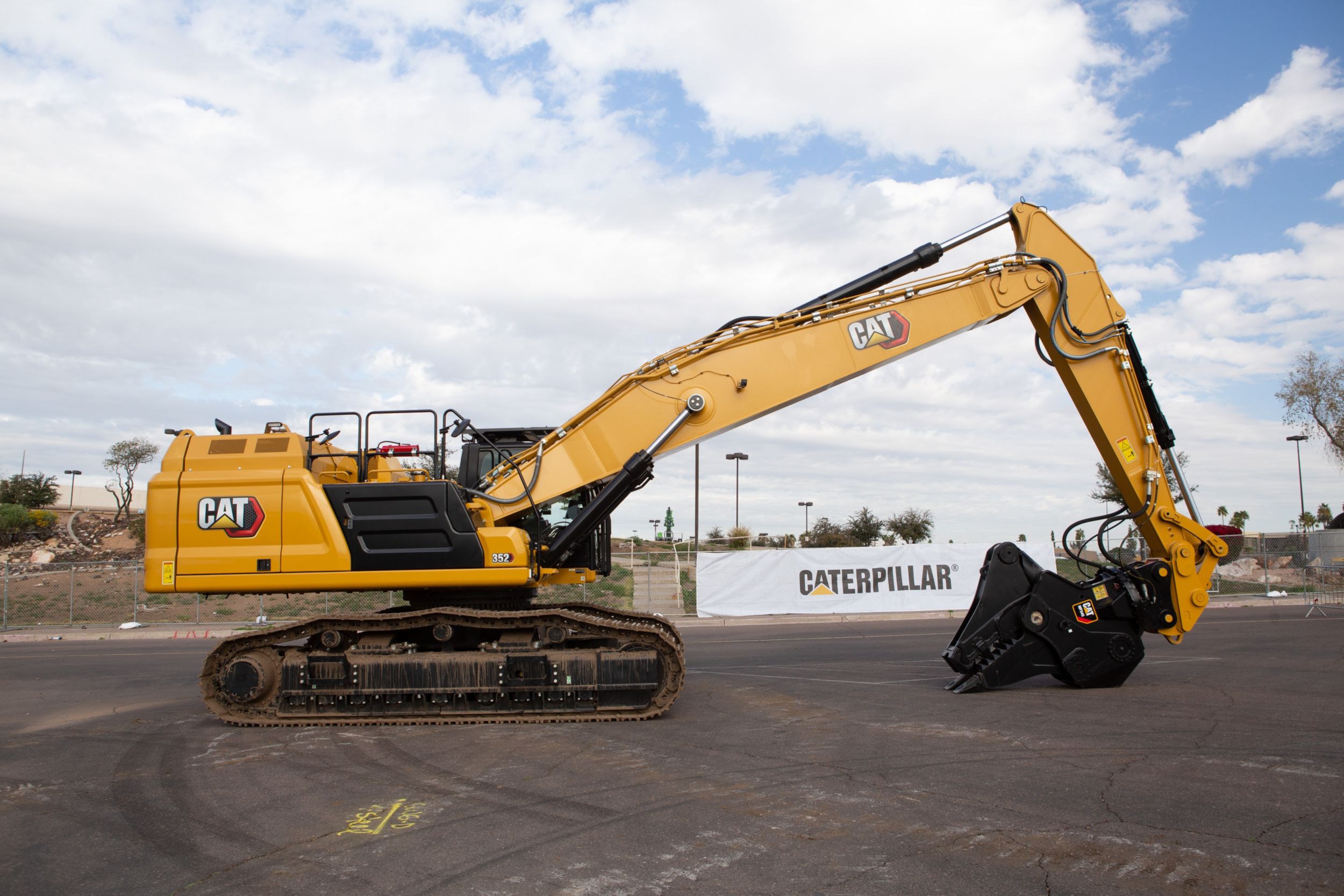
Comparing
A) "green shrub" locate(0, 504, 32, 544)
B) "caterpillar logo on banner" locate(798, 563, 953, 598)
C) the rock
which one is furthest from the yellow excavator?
"green shrub" locate(0, 504, 32, 544)

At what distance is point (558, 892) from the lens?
4.43m

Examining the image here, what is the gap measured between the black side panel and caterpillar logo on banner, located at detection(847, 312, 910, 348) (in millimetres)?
4748

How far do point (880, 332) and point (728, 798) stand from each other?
5.64m

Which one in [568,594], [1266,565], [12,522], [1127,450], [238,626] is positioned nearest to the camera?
[1127,450]

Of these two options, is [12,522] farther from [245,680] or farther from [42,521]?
[245,680]

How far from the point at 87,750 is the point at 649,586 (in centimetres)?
1712

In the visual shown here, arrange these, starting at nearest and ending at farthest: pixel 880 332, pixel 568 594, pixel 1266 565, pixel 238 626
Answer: pixel 880 332 → pixel 238 626 → pixel 1266 565 → pixel 568 594

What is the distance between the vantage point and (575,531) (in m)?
9.41

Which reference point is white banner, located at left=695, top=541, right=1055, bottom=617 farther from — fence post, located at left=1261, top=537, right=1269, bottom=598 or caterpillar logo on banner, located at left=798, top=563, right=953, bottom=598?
fence post, located at left=1261, top=537, right=1269, bottom=598

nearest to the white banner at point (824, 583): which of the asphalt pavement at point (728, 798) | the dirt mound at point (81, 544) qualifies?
the asphalt pavement at point (728, 798)

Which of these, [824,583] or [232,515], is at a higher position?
[232,515]

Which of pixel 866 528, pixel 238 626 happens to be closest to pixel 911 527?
pixel 866 528

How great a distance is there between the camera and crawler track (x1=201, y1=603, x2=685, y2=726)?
8.95 m

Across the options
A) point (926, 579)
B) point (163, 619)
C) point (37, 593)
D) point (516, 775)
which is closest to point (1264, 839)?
point (516, 775)
